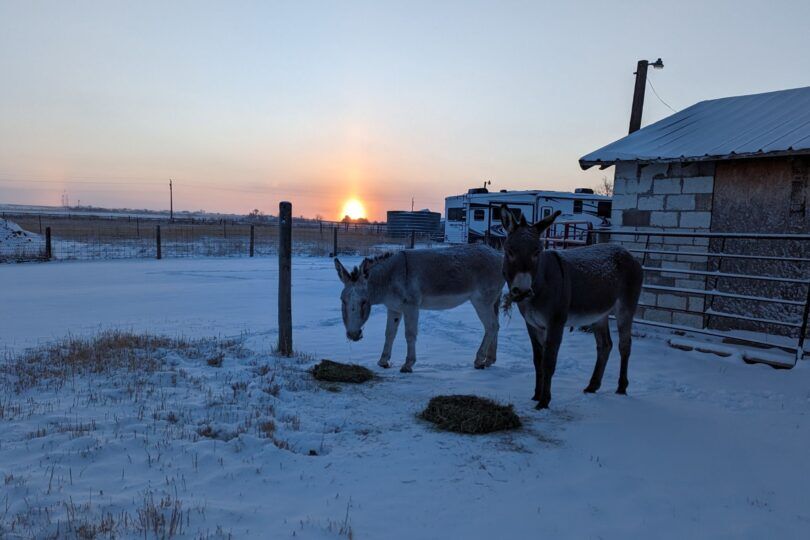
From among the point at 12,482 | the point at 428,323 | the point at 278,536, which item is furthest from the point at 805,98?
the point at 12,482

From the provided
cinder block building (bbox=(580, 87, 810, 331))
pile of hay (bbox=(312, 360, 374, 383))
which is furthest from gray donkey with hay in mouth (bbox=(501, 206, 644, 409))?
cinder block building (bbox=(580, 87, 810, 331))

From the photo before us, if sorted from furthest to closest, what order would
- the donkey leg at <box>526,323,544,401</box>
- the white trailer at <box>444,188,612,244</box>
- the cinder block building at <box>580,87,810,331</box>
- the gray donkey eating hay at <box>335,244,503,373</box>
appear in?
the white trailer at <box>444,188,612,244</box>
the cinder block building at <box>580,87,810,331</box>
the gray donkey eating hay at <box>335,244,503,373</box>
the donkey leg at <box>526,323,544,401</box>

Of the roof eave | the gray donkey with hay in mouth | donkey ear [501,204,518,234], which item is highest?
the roof eave

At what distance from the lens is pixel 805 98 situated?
9516mm

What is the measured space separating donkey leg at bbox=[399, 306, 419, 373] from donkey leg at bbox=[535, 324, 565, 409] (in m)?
2.11

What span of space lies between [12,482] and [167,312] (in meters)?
7.81

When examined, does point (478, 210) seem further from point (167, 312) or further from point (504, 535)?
point (504, 535)

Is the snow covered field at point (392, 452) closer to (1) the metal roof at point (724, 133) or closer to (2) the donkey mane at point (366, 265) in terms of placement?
(2) the donkey mane at point (366, 265)

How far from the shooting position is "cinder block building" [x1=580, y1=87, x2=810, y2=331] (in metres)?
7.84

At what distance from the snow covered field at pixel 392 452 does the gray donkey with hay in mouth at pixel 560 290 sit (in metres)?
0.62

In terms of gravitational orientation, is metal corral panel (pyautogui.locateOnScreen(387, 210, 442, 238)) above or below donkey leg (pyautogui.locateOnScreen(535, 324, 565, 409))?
above

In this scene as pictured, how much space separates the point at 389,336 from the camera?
23.5 feet

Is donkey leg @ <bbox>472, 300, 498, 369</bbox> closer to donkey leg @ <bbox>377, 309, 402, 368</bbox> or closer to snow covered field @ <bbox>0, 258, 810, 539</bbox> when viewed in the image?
snow covered field @ <bbox>0, 258, 810, 539</bbox>

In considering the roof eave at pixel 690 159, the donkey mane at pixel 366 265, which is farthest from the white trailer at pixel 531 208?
the donkey mane at pixel 366 265
